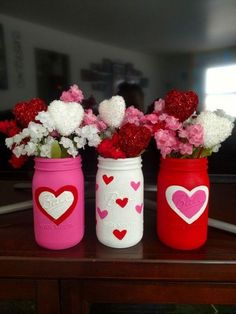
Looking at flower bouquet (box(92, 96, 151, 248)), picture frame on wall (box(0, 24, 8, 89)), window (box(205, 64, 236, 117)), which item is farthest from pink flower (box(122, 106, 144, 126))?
picture frame on wall (box(0, 24, 8, 89))

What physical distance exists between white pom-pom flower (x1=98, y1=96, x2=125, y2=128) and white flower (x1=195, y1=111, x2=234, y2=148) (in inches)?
5.2

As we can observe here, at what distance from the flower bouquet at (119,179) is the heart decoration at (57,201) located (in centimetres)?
5

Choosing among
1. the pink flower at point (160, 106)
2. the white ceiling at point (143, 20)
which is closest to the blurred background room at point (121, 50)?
the white ceiling at point (143, 20)

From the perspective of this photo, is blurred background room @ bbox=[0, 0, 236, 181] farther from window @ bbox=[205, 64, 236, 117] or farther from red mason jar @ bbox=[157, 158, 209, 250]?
red mason jar @ bbox=[157, 158, 209, 250]

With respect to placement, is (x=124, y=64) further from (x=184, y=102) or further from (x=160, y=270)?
(x=160, y=270)

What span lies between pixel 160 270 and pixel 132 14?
50cm

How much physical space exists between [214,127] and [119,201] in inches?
7.7

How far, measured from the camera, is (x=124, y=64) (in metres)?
0.62

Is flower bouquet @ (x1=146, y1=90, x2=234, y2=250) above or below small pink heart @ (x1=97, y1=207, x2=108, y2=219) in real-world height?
above

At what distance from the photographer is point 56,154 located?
48 cm

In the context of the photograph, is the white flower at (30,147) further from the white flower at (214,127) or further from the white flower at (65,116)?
the white flower at (214,127)

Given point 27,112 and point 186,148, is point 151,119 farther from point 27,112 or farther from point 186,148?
point 27,112

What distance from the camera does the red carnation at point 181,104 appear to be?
466mm

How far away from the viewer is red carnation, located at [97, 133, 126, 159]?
0.46 meters
